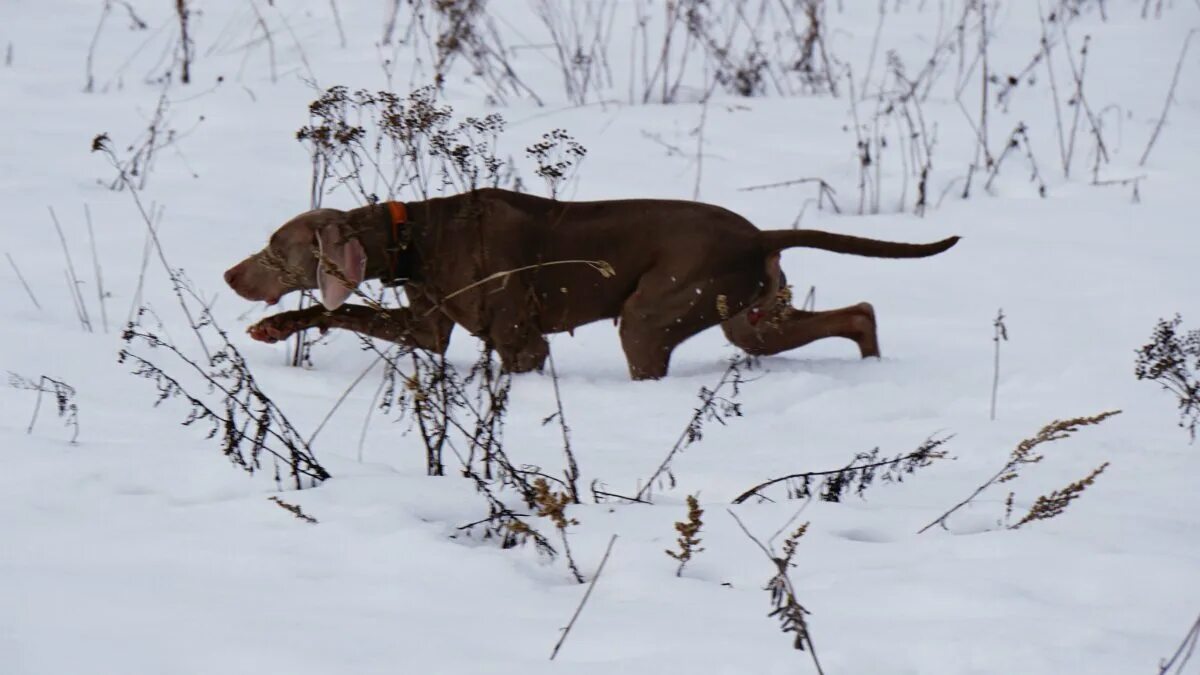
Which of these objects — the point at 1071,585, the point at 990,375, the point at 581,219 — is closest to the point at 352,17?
the point at 581,219

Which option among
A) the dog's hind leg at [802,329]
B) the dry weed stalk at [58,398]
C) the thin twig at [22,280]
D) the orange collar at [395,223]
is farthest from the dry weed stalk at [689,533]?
the thin twig at [22,280]

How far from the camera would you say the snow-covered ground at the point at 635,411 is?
205cm

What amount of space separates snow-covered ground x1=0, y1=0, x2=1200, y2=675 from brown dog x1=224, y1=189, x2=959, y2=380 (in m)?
0.17

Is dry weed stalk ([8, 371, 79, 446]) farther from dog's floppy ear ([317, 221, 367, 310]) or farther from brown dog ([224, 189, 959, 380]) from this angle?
brown dog ([224, 189, 959, 380])

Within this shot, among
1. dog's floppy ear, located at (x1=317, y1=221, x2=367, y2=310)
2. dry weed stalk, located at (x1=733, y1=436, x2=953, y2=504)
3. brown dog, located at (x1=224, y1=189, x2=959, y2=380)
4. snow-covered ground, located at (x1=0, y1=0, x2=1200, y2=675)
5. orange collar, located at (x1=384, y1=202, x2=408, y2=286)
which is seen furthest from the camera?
brown dog, located at (x1=224, y1=189, x2=959, y2=380)

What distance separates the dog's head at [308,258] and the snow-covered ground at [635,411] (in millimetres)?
230

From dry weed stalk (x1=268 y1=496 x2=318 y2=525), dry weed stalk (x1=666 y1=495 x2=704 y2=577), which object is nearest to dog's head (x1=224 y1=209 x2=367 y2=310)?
dry weed stalk (x1=268 y1=496 x2=318 y2=525)

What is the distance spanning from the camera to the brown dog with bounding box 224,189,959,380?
422 centimetres

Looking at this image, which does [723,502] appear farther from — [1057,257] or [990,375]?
[1057,257]

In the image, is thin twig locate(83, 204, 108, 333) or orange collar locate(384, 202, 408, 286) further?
thin twig locate(83, 204, 108, 333)

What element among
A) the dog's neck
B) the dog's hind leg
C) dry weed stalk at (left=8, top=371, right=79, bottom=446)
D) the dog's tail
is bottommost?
the dog's hind leg

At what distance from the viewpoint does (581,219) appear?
14.4 feet

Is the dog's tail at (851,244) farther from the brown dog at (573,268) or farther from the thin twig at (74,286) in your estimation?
the thin twig at (74,286)

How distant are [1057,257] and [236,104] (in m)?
3.94
